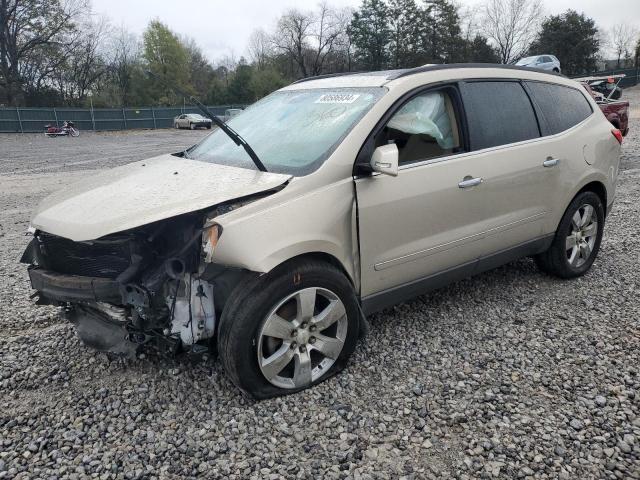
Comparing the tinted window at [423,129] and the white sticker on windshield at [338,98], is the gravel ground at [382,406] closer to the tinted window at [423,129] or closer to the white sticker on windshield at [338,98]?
the tinted window at [423,129]

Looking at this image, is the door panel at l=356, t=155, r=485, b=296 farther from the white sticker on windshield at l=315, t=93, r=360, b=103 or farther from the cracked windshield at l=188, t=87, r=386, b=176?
the white sticker on windshield at l=315, t=93, r=360, b=103

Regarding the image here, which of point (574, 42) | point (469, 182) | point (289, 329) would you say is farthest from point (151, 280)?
point (574, 42)

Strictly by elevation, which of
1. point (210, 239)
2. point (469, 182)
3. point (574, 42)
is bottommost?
point (210, 239)

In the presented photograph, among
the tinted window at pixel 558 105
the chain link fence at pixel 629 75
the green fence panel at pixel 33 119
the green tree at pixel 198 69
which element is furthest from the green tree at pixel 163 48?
the tinted window at pixel 558 105

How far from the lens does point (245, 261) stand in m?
2.54

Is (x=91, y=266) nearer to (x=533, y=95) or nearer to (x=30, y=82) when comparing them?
(x=533, y=95)

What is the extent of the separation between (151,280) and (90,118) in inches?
1741

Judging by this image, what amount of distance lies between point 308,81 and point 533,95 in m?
1.84

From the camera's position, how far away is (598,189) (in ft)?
15.1

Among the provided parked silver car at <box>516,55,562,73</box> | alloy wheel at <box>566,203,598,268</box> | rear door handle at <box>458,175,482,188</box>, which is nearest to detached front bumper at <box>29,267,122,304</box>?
rear door handle at <box>458,175,482,188</box>

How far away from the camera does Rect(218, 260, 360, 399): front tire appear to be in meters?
2.66

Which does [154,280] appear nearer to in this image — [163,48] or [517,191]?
Answer: [517,191]

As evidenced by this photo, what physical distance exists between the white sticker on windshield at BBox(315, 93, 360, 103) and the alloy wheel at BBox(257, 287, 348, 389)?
51.9 inches

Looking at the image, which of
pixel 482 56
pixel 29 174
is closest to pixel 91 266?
pixel 29 174
